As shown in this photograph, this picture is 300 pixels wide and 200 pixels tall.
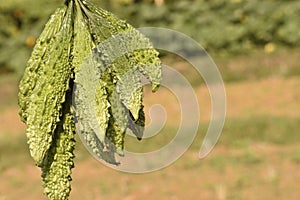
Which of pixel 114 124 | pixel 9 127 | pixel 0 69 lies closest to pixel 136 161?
pixel 9 127

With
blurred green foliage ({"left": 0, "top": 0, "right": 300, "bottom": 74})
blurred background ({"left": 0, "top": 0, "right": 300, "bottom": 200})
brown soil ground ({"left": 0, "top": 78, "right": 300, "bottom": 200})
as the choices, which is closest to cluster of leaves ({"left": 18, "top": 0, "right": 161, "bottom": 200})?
blurred background ({"left": 0, "top": 0, "right": 300, "bottom": 200})

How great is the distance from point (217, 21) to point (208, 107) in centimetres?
166

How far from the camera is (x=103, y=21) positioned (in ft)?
4.70

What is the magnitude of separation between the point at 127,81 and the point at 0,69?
8.34 metres

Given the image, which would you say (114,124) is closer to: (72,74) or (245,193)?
(72,74)

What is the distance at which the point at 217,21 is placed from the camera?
383 inches

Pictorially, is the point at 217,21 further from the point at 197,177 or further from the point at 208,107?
the point at 197,177

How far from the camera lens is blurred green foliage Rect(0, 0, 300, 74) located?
31.1 ft

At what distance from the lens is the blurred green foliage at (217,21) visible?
31.1 feet

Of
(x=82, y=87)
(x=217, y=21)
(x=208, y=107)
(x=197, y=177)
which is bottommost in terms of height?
(x=82, y=87)

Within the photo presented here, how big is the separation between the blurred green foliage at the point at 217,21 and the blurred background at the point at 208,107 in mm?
12

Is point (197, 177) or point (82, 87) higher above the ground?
point (197, 177)

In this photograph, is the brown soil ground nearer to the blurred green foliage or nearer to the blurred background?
the blurred background

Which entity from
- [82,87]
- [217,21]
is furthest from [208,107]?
[82,87]
